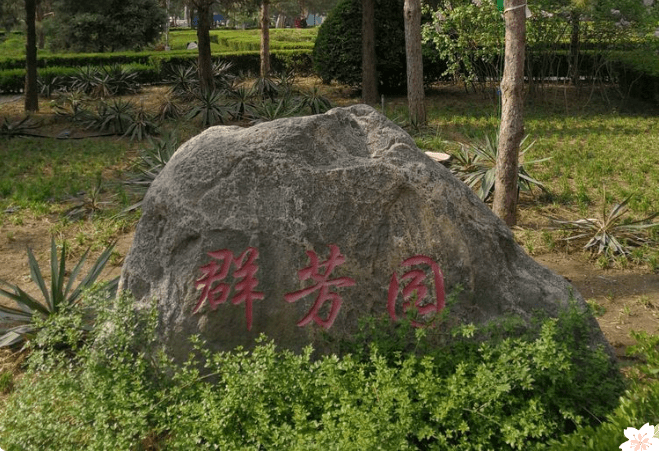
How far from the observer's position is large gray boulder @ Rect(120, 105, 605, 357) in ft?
12.5

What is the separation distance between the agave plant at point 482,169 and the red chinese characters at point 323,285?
4296 mm

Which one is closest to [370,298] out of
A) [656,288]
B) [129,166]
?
[656,288]

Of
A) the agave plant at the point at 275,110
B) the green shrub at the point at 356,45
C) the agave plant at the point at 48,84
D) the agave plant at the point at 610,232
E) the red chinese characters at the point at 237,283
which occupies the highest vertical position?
the green shrub at the point at 356,45

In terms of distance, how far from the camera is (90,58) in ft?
68.2

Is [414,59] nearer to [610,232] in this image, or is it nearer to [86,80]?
[610,232]

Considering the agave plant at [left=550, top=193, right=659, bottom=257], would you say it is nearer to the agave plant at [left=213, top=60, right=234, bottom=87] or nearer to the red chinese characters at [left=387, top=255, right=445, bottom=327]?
the red chinese characters at [left=387, top=255, right=445, bottom=327]

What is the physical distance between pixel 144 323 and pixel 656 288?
4.23 metres

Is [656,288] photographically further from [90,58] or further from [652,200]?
[90,58]

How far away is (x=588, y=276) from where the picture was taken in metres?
6.22

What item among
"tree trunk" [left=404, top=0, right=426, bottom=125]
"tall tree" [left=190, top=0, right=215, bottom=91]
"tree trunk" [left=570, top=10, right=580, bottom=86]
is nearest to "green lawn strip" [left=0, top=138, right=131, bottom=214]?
"tall tree" [left=190, top=0, right=215, bottom=91]

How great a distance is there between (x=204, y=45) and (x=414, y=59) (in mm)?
4855

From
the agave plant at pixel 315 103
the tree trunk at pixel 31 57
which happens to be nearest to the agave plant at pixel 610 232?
the agave plant at pixel 315 103

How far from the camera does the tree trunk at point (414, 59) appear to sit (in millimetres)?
11383

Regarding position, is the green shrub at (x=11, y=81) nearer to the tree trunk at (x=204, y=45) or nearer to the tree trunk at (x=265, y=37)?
the tree trunk at (x=204, y=45)
